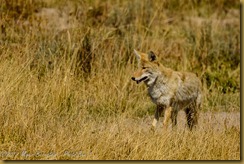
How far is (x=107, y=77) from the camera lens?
10.9 metres

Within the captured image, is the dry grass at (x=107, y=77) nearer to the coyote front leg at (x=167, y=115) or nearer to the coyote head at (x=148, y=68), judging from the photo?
→ the coyote front leg at (x=167, y=115)

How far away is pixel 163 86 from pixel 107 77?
2.06m

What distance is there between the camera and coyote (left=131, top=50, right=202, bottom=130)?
8945 millimetres

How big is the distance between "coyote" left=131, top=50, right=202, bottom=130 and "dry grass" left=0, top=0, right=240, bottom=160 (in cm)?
31

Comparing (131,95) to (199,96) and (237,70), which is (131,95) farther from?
(237,70)

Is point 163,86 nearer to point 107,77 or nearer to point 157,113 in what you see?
point 157,113

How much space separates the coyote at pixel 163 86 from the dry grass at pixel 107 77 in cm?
31

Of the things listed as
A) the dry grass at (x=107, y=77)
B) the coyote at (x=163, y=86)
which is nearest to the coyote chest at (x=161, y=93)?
the coyote at (x=163, y=86)

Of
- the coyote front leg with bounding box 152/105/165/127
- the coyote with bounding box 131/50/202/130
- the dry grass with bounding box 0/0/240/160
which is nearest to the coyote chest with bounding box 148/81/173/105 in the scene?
the coyote with bounding box 131/50/202/130

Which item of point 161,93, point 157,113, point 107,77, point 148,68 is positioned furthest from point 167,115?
point 107,77

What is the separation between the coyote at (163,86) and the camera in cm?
895

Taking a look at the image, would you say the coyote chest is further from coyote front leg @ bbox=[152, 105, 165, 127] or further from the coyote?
coyote front leg @ bbox=[152, 105, 165, 127]

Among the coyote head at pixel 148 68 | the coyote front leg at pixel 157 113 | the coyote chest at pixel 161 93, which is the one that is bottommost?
the coyote front leg at pixel 157 113

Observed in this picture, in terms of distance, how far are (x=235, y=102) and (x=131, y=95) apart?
174 cm
